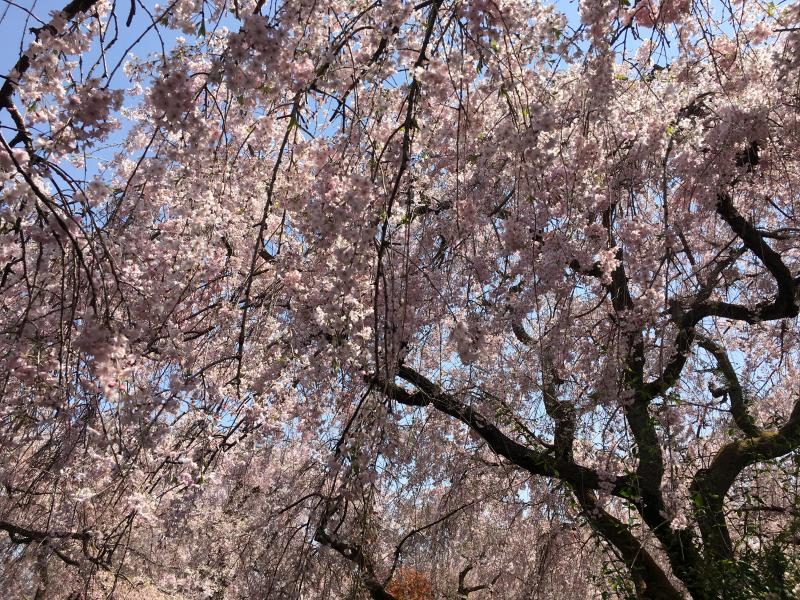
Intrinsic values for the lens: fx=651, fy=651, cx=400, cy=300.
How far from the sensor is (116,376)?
158 centimetres

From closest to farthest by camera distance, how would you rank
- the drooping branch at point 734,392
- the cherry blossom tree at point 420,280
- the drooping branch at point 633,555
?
the cherry blossom tree at point 420,280 < the drooping branch at point 633,555 < the drooping branch at point 734,392

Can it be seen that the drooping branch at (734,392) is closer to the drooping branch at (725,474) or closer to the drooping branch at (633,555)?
the drooping branch at (725,474)

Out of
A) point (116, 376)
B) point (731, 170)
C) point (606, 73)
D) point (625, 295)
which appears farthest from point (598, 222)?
point (116, 376)

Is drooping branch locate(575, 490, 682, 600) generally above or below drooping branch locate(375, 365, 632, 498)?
below

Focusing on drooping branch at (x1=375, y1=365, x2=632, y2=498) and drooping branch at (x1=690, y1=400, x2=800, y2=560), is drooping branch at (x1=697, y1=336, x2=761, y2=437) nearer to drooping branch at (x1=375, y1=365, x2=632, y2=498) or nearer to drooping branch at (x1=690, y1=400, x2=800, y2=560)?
drooping branch at (x1=690, y1=400, x2=800, y2=560)

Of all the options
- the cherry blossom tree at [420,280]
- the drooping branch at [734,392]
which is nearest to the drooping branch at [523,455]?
the cherry blossom tree at [420,280]

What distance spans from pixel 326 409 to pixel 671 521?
2.42 meters

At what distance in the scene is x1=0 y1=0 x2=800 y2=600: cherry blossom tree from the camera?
237cm

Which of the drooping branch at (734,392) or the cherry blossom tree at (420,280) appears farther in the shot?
the drooping branch at (734,392)

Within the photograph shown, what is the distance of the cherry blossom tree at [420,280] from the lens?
237cm

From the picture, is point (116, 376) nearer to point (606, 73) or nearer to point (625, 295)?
point (606, 73)

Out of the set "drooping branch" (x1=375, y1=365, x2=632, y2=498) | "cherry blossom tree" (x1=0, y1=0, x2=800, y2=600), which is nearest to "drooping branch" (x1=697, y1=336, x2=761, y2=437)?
"cherry blossom tree" (x1=0, y1=0, x2=800, y2=600)

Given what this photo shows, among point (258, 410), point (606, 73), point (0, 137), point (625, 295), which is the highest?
point (625, 295)

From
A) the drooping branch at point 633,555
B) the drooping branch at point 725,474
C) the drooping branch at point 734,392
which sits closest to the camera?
the drooping branch at point 725,474
